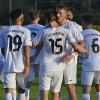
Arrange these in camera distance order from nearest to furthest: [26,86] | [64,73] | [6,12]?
1. [64,73]
2. [26,86]
3. [6,12]

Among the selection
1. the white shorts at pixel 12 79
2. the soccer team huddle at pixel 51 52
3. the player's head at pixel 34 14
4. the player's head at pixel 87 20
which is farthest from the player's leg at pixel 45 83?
the player's head at pixel 34 14

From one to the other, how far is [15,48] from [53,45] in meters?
0.86

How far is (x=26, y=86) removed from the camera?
12.5 metres

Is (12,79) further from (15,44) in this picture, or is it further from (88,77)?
(88,77)

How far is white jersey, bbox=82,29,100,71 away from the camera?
11.9 meters

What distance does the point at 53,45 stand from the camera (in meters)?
10.4

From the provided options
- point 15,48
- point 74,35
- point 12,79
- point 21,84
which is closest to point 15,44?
point 15,48

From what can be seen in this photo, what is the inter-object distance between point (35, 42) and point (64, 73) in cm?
109

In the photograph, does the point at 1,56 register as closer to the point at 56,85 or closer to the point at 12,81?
the point at 12,81

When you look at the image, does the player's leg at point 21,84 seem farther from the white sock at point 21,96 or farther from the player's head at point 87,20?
the player's head at point 87,20

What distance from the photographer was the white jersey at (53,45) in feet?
34.1

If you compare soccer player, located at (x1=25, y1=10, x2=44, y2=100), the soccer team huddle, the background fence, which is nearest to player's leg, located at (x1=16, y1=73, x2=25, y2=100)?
the soccer team huddle

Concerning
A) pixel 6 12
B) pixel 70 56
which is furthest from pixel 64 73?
pixel 6 12

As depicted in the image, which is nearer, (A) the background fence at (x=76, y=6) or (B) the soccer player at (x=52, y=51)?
(B) the soccer player at (x=52, y=51)
